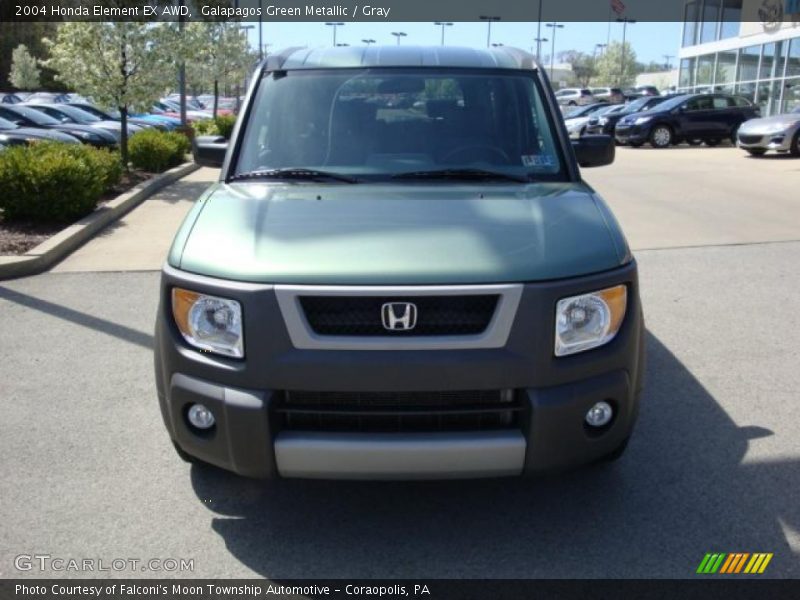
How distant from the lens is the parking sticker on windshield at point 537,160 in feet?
12.7

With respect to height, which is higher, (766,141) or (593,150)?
(593,150)

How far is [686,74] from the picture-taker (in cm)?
4038

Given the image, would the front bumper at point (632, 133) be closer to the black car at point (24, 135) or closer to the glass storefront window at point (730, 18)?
the glass storefront window at point (730, 18)

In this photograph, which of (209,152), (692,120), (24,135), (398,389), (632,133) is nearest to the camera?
(398,389)

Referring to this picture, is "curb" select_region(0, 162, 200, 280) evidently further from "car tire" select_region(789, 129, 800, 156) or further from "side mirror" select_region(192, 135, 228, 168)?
"car tire" select_region(789, 129, 800, 156)

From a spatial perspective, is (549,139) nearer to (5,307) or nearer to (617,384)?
(617,384)

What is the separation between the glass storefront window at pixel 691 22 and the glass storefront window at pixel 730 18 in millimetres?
2671

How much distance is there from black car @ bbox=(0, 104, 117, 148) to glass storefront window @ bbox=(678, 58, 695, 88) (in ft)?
101

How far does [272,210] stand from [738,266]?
5.90 meters

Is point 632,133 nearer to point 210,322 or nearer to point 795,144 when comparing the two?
point 795,144

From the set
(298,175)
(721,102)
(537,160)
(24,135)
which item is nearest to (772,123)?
(721,102)

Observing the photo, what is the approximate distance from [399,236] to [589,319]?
76 cm

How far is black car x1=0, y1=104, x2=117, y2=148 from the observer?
55.0 feet

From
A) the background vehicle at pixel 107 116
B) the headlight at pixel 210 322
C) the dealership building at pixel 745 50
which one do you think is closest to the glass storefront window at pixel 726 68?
the dealership building at pixel 745 50
